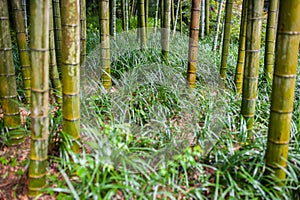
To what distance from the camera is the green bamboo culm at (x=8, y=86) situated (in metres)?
2.33

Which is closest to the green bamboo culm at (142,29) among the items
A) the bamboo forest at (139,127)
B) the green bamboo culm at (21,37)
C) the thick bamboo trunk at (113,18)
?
the thick bamboo trunk at (113,18)

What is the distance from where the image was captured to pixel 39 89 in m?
1.79

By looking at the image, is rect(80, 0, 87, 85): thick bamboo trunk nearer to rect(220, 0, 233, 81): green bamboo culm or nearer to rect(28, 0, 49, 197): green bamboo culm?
rect(28, 0, 49, 197): green bamboo culm

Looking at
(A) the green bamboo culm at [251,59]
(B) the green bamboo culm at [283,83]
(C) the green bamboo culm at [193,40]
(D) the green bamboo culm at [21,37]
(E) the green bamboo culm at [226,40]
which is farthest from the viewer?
(E) the green bamboo culm at [226,40]

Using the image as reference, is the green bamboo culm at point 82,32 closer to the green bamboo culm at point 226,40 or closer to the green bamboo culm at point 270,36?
the green bamboo culm at point 226,40

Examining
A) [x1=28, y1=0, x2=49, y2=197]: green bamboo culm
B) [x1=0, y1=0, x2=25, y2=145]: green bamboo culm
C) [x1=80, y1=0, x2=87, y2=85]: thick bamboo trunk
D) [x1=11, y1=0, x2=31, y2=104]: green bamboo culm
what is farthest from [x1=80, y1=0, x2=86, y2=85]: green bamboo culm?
[x1=28, y1=0, x2=49, y2=197]: green bamboo culm

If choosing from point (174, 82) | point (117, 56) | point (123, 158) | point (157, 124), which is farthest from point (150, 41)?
point (123, 158)

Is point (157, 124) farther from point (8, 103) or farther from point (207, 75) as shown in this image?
point (207, 75)

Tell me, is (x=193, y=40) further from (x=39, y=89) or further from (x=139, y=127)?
(x=39, y=89)

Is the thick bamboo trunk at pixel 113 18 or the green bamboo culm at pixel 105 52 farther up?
the thick bamboo trunk at pixel 113 18

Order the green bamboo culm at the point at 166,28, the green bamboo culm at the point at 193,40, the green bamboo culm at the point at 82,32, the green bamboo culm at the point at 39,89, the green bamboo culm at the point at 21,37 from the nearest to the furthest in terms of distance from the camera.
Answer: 1. the green bamboo culm at the point at 39,89
2. the green bamboo culm at the point at 21,37
3. the green bamboo culm at the point at 193,40
4. the green bamboo culm at the point at 82,32
5. the green bamboo culm at the point at 166,28

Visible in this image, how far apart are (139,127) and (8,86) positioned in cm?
104

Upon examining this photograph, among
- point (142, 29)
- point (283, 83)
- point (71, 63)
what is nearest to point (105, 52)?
point (142, 29)

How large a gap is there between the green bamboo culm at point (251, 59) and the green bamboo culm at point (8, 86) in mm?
1682
